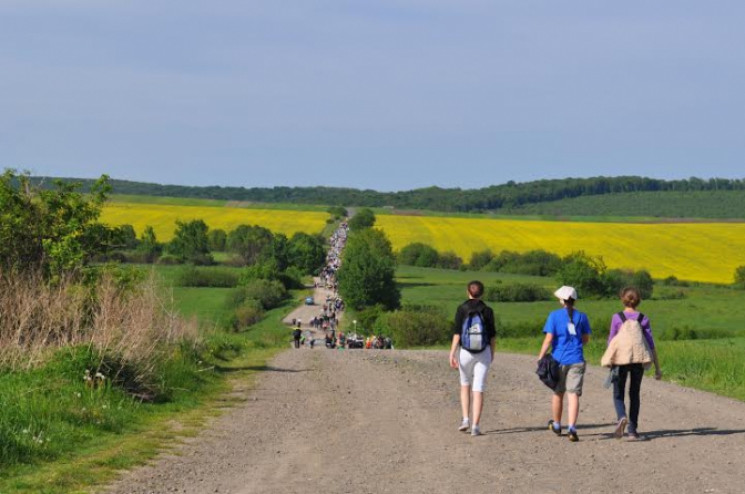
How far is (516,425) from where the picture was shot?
1422 cm

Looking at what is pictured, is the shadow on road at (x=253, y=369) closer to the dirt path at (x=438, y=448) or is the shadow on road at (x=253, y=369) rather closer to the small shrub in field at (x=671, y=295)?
the dirt path at (x=438, y=448)

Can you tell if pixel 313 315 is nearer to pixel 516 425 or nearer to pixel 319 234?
pixel 319 234

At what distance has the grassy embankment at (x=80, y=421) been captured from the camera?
10.3 m

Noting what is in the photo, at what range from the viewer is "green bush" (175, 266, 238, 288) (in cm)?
10606

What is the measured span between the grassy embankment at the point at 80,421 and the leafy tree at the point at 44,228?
17.1ft

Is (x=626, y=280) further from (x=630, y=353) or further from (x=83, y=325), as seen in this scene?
(x=630, y=353)

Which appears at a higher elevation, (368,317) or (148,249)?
(148,249)

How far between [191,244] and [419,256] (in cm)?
2684

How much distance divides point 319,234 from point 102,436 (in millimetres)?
134217

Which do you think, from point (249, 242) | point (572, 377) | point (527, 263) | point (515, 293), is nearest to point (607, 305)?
point (515, 293)

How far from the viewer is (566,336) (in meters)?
12.9

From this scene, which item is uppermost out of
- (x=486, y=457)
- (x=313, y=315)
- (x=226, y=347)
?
(x=486, y=457)

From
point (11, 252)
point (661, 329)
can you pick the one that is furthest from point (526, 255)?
point (11, 252)

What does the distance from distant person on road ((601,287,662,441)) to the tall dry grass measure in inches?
288
